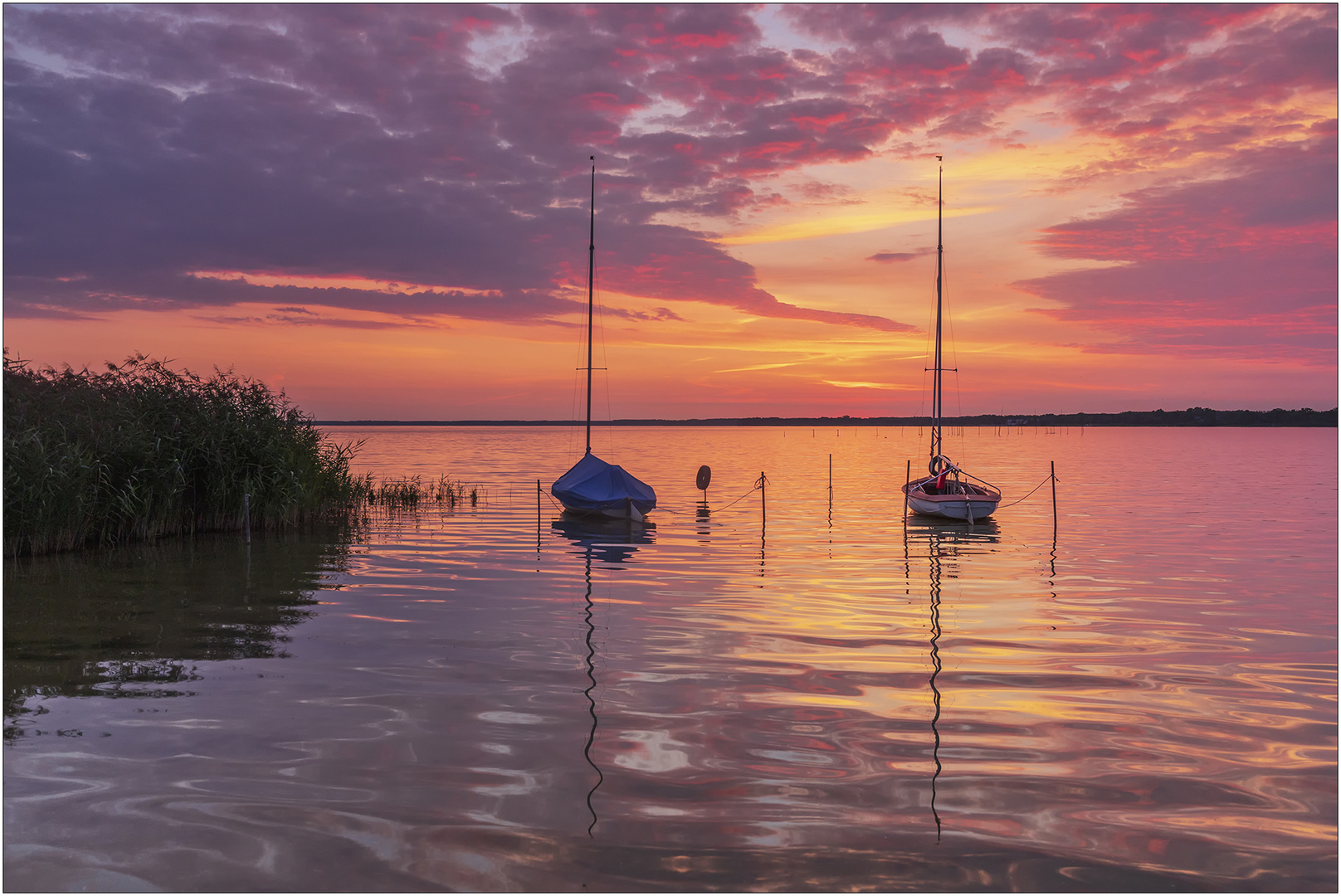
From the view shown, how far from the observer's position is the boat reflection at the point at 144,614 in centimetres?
1189

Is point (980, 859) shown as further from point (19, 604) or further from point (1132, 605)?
point (19, 604)

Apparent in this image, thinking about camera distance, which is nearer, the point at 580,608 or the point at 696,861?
the point at 696,861

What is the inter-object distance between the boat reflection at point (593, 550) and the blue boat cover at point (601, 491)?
0.76m

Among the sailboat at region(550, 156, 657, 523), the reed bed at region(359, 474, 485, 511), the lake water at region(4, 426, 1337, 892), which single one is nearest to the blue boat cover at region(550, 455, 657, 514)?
the sailboat at region(550, 156, 657, 523)

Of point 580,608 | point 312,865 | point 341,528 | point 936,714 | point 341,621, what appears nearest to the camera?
point 312,865

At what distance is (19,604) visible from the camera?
16.7 metres

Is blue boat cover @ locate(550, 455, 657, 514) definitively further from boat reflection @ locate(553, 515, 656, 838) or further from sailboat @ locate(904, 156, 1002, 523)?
sailboat @ locate(904, 156, 1002, 523)

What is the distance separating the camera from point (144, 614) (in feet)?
53.3

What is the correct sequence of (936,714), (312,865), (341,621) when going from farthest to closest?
(341,621), (936,714), (312,865)

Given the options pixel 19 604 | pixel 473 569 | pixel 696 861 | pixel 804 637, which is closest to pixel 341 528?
pixel 473 569

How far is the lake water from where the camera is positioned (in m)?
7.08

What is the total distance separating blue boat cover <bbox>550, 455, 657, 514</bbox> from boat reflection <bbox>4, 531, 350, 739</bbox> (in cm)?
1022

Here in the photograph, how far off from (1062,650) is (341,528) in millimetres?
25672

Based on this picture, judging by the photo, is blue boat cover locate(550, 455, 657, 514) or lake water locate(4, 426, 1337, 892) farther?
blue boat cover locate(550, 455, 657, 514)
